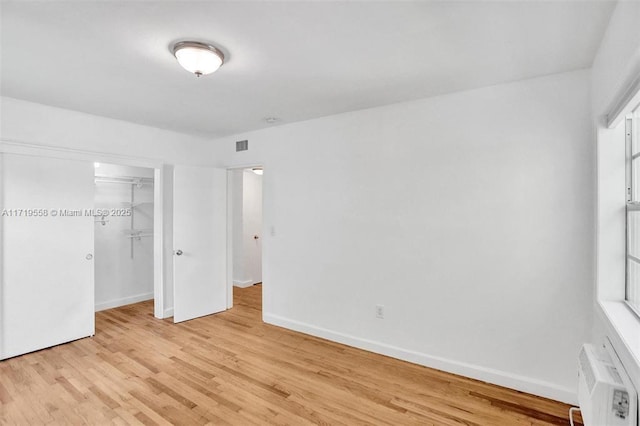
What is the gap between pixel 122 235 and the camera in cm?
486

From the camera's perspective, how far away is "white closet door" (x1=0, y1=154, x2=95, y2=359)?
3.11 meters

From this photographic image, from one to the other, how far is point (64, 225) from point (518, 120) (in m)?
4.61

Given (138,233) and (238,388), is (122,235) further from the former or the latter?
(238,388)

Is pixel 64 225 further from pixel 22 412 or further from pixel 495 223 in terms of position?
pixel 495 223

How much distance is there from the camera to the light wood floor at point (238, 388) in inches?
86.7

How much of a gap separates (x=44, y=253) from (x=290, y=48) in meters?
3.37

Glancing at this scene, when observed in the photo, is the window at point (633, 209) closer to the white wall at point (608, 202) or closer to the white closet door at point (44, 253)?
the white wall at point (608, 202)

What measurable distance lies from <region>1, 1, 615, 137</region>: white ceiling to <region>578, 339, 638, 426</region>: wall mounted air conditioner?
1.86 m

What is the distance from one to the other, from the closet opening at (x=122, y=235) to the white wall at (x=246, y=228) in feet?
4.71

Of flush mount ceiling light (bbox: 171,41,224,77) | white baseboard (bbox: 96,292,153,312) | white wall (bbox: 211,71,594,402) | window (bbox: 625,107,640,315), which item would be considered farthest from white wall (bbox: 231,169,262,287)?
window (bbox: 625,107,640,315)

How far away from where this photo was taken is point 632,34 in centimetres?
136

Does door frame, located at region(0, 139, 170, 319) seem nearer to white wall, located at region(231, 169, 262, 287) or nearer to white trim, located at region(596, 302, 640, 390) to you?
white wall, located at region(231, 169, 262, 287)

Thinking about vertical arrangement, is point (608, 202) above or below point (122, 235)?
above

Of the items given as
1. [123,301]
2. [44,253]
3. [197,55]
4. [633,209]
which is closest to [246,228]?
[123,301]
